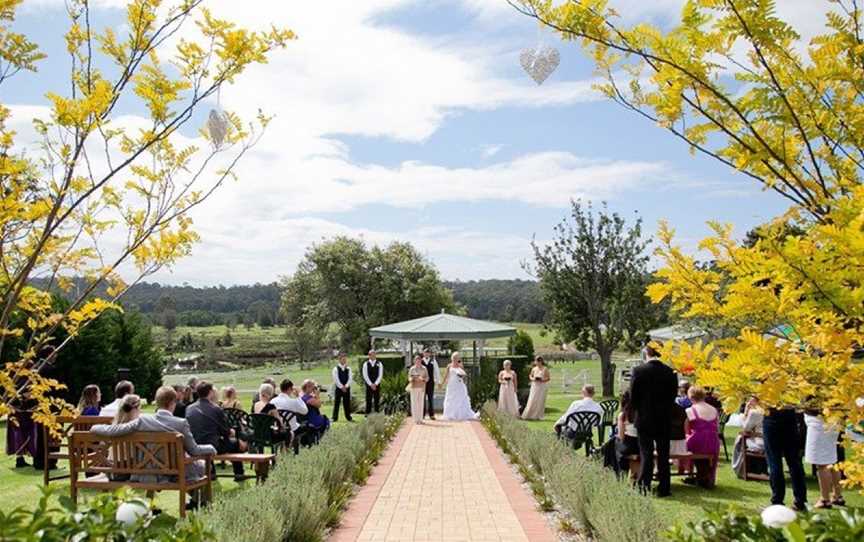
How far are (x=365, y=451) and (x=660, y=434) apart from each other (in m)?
4.30

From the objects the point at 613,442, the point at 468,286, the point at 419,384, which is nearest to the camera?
the point at 613,442

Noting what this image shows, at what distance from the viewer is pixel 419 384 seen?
1822cm

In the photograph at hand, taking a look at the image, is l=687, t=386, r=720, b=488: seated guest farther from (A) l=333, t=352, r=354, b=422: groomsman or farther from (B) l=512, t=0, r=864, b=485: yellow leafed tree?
(A) l=333, t=352, r=354, b=422: groomsman

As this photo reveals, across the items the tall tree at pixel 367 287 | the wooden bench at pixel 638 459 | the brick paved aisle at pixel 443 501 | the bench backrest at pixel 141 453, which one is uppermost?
the tall tree at pixel 367 287

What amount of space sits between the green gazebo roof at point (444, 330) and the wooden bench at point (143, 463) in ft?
48.5

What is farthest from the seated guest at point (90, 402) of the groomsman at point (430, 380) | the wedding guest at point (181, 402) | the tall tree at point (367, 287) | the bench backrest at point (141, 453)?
the tall tree at point (367, 287)

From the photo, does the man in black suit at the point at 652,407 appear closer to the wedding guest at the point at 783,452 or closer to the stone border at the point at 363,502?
the wedding guest at the point at 783,452

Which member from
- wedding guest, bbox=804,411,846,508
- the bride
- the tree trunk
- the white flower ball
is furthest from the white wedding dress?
the white flower ball

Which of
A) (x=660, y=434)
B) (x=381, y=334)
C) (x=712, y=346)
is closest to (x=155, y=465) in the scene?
(x=660, y=434)

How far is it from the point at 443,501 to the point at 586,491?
251 cm

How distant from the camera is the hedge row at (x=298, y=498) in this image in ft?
16.9

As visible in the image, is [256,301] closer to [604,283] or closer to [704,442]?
[604,283]

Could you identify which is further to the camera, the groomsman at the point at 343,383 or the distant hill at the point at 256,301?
the distant hill at the point at 256,301

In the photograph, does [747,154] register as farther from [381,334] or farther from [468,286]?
[468,286]
